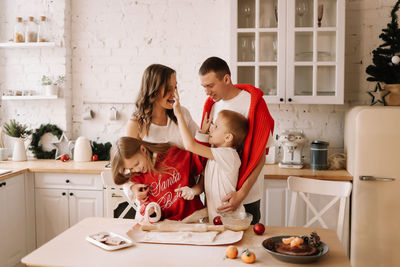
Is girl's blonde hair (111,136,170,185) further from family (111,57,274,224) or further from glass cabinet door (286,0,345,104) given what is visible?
glass cabinet door (286,0,345,104)

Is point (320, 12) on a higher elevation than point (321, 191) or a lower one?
higher

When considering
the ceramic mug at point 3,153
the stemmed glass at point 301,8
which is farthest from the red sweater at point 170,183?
the ceramic mug at point 3,153

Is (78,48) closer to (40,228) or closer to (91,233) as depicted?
(40,228)

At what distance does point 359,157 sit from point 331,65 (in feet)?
2.71

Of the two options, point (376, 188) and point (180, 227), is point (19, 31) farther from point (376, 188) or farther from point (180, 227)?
point (376, 188)

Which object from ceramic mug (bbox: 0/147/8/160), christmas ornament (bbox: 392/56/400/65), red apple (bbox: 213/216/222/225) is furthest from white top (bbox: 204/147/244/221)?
ceramic mug (bbox: 0/147/8/160)

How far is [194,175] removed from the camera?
7.17 feet

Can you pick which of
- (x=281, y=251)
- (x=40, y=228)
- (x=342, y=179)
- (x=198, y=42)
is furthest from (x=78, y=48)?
(x=281, y=251)

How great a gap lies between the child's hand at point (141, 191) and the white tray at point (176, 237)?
0.17 metres

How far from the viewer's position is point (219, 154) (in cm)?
208

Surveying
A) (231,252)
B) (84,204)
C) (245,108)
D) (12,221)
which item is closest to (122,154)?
(231,252)

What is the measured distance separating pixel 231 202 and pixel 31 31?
2.80 metres

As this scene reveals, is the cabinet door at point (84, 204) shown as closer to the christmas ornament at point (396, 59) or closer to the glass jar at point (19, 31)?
the glass jar at point (19, 31)

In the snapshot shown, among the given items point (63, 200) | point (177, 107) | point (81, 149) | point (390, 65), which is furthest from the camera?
point (81, 149)
